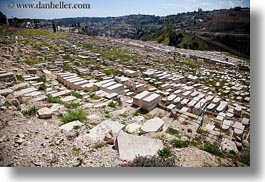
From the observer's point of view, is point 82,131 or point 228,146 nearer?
point 82,131

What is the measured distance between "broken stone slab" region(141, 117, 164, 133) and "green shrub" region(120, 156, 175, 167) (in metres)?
0.66

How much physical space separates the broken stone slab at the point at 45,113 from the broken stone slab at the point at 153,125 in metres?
1.96

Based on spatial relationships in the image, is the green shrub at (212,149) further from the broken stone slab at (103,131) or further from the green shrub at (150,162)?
the broken stone slab at (103,131)

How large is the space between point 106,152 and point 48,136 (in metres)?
1.13

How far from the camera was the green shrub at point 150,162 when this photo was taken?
13.0ft

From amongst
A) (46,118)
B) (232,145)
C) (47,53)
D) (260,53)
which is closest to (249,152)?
Result: (232,145)

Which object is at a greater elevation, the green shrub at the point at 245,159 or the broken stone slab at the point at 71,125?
the broken stone slab at the point at 71,125

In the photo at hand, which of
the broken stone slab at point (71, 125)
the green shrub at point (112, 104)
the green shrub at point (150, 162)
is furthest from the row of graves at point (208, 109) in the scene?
the broken stone slab at point (71, 125)

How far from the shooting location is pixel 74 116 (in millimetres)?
4766

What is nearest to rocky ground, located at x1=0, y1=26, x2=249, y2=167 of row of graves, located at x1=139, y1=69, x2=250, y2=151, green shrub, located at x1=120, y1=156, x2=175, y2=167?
green shrub, located at x1=120, y1=156, x2=175, y2=167

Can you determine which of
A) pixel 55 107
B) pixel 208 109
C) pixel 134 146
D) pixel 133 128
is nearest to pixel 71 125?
pixel 55 107

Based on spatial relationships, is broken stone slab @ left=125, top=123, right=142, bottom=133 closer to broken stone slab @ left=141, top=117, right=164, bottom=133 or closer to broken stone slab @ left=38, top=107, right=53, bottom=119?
broken stone slab @ left=141, top=117, right=164, bottom=133

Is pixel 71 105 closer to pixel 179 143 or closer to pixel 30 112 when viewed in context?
pixel 30 112

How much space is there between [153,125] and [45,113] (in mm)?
2269
